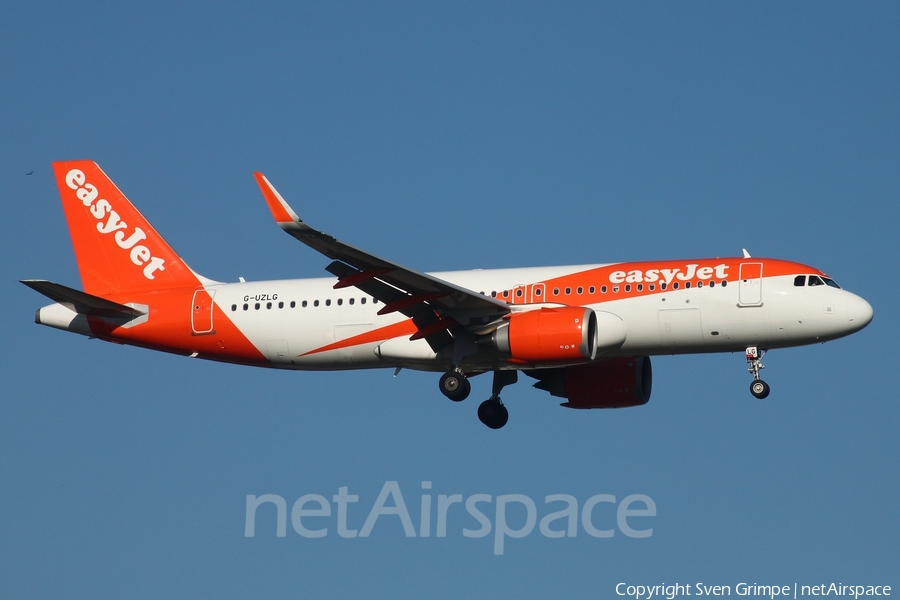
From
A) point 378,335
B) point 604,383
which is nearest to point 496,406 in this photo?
point 604,383

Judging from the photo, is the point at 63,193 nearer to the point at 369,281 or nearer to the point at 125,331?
the point at 125,331

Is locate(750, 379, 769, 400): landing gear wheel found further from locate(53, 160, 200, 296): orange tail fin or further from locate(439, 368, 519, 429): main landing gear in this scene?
locate(53, 160, 200, 296): orange tail fin

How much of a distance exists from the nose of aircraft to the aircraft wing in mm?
9504

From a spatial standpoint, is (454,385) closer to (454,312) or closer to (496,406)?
(454,312)

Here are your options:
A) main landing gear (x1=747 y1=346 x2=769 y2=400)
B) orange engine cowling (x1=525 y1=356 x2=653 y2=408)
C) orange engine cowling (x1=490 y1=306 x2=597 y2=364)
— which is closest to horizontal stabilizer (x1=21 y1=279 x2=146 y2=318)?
orange engine cowling (x1=490 y1=306 x2=597 y2=364)

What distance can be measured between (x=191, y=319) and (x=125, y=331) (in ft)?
7.22

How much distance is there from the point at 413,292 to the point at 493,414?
21.2ft

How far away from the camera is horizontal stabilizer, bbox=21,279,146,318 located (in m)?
38.8

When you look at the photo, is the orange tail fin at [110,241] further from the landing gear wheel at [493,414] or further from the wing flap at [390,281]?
the landing gear wheel at [493,414]

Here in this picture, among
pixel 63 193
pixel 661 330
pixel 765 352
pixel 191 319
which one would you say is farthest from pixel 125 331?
pixel 765 352

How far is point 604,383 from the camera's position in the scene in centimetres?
4188

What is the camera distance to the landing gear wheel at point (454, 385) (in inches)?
1518

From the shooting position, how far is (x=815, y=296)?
36875mm

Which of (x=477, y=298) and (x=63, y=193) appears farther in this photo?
(x=63, y=193)
